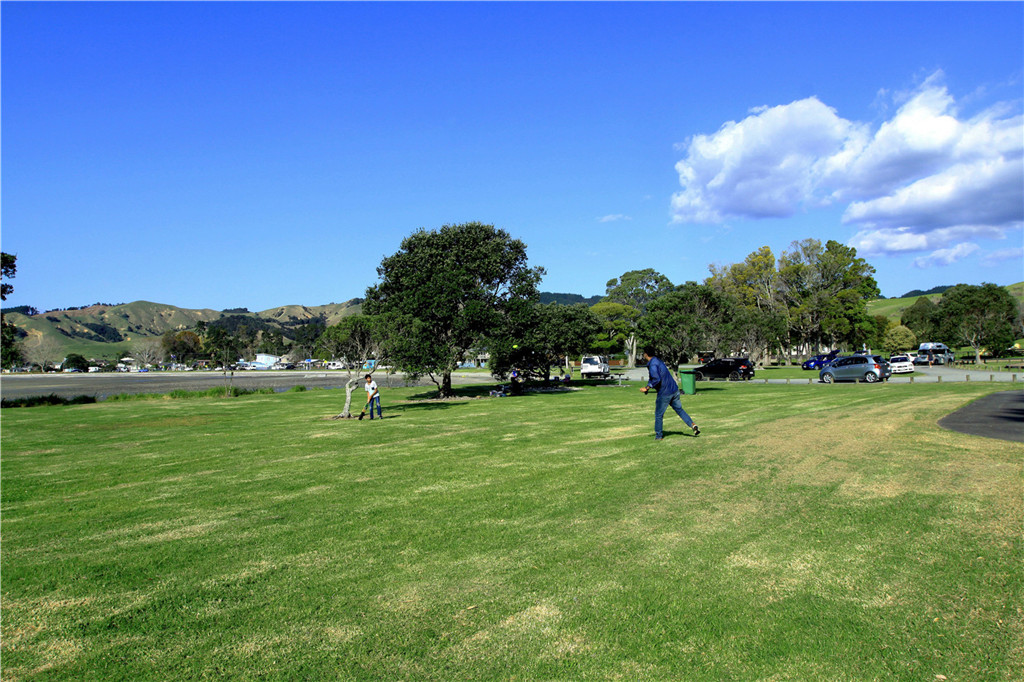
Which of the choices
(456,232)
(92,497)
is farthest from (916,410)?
(456,232)

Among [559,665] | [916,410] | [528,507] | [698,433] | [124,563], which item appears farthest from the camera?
[916,410]

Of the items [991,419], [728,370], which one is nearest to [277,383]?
[728,370]

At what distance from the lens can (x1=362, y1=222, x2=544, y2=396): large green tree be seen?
28438mm

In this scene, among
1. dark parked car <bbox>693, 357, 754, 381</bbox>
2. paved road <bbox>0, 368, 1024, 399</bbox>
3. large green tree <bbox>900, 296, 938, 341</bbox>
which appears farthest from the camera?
large green tree <bbox>900, 296, 938, 341</bbox>

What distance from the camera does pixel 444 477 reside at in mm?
10195

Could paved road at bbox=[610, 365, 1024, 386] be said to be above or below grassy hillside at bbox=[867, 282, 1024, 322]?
below

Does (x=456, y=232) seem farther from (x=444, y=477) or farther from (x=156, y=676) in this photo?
(x=156, y=676)

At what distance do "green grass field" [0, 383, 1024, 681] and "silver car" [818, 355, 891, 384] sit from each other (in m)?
29.0

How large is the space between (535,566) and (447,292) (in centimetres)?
2464

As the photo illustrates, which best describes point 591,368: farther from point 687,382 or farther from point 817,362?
point 817,362

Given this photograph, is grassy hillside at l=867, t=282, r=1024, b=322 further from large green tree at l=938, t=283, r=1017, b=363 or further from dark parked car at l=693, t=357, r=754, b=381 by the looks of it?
dark parked car at l=693, t=357, r=754, b=381

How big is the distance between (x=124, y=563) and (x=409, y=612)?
142 inches

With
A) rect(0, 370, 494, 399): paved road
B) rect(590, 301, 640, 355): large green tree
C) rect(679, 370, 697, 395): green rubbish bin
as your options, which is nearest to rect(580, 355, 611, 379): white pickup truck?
rect(0, 370, 494, 399): paved road

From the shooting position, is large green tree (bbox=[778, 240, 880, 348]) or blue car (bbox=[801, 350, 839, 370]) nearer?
blue car (bbox=[801, 350, 839, 370])
